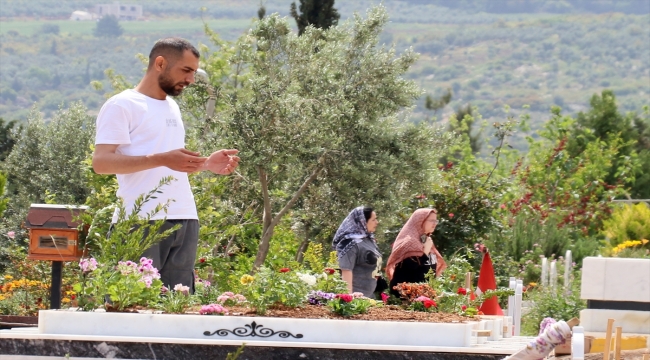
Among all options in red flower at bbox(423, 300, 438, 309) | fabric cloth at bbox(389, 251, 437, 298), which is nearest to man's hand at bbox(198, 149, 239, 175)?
red flower at bbox(423, 300, 438, 309)

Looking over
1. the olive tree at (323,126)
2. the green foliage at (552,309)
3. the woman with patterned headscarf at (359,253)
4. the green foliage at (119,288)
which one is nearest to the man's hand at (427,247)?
the woman with patterned headscarf at (359,253)

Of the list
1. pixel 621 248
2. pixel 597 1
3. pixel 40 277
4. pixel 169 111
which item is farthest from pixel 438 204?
pixel 597 1

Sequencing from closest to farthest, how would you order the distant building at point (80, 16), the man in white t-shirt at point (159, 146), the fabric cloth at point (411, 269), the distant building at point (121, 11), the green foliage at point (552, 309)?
the man in white t-shirt at point (159, 146), the fabric cloth at point (411, 269), the green foliage at point (552, 309), the distant building at point (80, 16), the distant building at point (121, 11)

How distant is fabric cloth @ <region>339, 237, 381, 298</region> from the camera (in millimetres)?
9297

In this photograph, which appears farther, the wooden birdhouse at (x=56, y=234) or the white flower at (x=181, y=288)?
the wooden birdhouse at (x=56, y=234)

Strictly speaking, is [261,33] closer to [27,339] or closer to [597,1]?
[27,339]

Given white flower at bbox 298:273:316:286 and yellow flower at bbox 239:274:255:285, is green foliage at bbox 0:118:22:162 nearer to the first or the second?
white flower at bbox 298:273:316:286

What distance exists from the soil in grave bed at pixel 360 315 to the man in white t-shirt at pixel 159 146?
1.67 feet

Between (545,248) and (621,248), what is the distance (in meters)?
1.60

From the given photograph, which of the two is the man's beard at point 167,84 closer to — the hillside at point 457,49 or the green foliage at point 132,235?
the green foliage at point 132,235

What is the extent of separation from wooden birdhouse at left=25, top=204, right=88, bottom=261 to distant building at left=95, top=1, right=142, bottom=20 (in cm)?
14988

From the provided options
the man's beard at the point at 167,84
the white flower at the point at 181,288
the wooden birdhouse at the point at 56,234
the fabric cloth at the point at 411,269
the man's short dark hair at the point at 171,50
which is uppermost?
the man's short dark hair at the point at 171,50

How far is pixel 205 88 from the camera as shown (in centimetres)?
1382

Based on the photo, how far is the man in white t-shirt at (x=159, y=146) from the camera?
17.6ft
